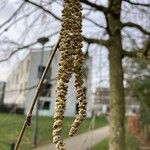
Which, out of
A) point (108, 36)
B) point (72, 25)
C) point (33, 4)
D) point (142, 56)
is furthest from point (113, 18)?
point (72, 25)

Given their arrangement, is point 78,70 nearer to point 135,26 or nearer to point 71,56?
point 71,56

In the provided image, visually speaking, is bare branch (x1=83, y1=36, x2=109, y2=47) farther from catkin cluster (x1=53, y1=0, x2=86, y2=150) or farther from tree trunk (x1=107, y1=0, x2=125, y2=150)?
catkin cluster (x1=53, y1=0, x2=86, y2=150)

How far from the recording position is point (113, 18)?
856cm

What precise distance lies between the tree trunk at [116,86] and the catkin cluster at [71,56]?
22.9 feet

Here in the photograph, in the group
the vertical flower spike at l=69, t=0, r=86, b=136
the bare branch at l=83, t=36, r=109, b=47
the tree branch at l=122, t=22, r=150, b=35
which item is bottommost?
the vertical flower spike at l=69, t=0, r=86, b=136

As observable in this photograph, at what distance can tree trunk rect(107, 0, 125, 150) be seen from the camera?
8414 millimetres

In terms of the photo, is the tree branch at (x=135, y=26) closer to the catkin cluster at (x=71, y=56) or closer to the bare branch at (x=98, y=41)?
the bare branch at (x=98, y=41)

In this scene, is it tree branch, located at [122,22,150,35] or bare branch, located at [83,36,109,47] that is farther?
tree branch, located at [122,22,150,35]

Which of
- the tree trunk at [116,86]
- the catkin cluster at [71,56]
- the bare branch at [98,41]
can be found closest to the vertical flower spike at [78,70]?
the catkin cluster at [71,56]

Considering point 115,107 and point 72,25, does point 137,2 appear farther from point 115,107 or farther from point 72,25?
point 72,25

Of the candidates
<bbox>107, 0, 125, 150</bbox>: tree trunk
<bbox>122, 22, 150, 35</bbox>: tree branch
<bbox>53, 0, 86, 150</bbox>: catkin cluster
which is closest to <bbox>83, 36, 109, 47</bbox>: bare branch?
<bbox>107, 0, 125, 150</bbox>: tree trunk

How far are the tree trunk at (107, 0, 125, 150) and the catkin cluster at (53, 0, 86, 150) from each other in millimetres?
6973

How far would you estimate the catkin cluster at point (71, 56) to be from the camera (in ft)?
4.35

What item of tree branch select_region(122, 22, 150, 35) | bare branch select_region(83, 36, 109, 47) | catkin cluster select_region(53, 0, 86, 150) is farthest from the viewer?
tree branch select_region(122, 22, 150, 35)
